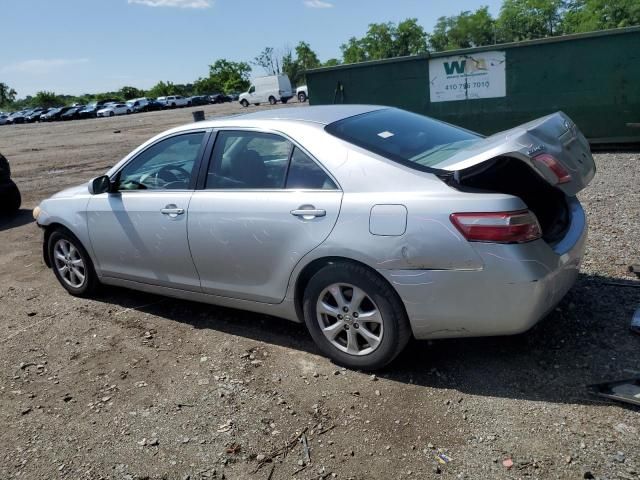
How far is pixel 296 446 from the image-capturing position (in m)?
2.91

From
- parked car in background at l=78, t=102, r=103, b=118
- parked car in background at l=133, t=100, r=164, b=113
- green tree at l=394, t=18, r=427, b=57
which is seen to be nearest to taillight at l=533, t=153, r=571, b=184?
parked car in background at l=78, t=102, r=103, b=118

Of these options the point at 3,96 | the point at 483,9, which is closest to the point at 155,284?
the point at 483,9

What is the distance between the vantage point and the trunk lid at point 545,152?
293 cm

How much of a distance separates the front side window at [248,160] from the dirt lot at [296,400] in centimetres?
117

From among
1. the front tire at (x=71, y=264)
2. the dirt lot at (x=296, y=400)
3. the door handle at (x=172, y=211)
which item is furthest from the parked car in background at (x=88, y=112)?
the door handle at (x=172, y=211)

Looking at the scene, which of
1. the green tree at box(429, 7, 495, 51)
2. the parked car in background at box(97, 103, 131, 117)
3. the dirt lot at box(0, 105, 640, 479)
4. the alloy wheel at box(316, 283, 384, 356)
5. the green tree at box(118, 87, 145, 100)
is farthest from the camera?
the green tree at box(118, 87, 145, 100)

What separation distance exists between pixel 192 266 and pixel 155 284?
0.54m

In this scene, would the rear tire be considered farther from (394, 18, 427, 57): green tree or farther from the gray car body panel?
(394, 18, 427, 57): green tree

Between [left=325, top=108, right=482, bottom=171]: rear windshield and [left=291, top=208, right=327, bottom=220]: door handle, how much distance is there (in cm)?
48

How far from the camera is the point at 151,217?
4.28 metres

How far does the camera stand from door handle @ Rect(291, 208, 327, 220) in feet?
11.1

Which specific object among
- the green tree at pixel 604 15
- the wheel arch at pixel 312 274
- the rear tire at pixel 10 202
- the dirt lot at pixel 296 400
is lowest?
the dirt lot at pixel 296 400

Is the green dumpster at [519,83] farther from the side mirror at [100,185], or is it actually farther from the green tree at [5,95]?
the green tree at [5,95]

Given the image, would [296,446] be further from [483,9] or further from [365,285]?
[483,9]
